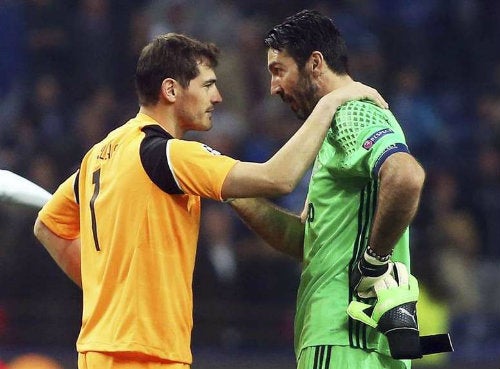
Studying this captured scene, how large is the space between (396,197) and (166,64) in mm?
1057

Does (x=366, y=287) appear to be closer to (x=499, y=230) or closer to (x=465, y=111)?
(x=499, y=230)

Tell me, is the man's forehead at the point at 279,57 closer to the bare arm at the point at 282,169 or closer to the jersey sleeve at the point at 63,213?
the bare arm at the point at 282,169

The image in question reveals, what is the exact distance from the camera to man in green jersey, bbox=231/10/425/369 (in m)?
4.08

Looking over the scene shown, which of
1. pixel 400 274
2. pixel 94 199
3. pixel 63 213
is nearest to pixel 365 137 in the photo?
pixel 400 274

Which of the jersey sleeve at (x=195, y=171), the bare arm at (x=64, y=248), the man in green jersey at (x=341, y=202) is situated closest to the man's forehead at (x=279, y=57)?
the man in green jersey at (x=341, y=202)

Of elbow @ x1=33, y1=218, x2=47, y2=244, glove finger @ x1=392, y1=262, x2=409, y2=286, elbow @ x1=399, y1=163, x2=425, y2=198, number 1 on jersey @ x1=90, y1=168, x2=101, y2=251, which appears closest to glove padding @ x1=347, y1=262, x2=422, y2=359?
glove finger @ x1=392, y1=262, x2=409, y2=286

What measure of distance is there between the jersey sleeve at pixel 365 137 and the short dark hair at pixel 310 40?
30 cm

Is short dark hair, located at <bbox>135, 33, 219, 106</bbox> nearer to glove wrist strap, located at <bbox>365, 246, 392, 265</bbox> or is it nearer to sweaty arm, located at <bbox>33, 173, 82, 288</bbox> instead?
sweaty arm, located at <bbox>33, 173, 82, 288</bbox>

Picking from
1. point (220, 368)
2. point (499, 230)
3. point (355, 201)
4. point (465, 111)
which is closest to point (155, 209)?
point (355, 201)

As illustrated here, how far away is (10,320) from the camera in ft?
28.5

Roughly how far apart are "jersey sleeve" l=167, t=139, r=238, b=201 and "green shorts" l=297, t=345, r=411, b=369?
0.71 m

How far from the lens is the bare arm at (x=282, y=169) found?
409cm

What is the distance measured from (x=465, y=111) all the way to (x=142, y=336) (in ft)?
22.9

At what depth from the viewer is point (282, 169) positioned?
13.4ft
